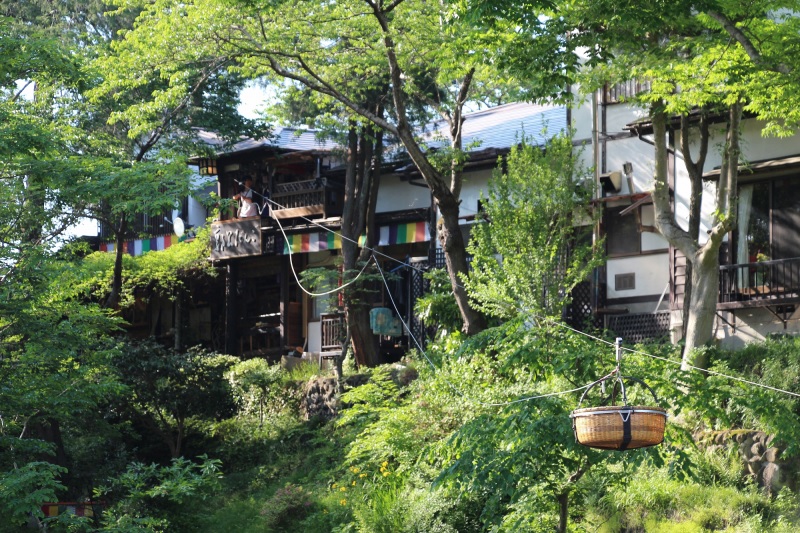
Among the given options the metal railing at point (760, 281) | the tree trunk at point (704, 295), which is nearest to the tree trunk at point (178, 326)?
the metal railing at point (760, 281)

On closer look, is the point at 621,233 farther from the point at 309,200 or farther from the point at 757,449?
the point at 757,449

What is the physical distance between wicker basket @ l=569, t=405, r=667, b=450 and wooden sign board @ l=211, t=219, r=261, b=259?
65.5ft

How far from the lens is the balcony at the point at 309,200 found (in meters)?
28.9

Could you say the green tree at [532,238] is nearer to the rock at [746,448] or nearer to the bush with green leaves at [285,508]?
the rock at [746,448]

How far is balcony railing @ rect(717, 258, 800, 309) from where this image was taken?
834 inches

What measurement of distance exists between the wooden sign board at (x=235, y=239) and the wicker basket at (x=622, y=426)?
20.0 meters

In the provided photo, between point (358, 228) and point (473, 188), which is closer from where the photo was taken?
point (358, 228)

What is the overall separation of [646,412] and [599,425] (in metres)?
0.48

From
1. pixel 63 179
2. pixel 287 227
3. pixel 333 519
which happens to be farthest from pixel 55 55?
pixel 287 227

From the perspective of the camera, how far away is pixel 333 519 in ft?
61.9

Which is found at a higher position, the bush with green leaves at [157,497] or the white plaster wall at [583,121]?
the white plaster wall at [583,121]

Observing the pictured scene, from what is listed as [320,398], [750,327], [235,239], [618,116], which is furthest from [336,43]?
[235,239]

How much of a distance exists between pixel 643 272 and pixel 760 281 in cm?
313

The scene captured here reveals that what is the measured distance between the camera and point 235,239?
99.8 ft
